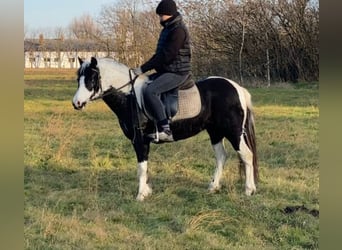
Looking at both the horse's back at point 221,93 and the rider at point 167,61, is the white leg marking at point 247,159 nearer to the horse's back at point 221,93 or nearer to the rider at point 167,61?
the horse's back at point 221,93

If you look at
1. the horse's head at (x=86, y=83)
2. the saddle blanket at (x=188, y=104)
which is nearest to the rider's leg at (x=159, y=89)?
the saddle blanket at (x=188, y=104)

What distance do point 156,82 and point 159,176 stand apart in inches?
58.2

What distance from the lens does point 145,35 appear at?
Result: 17312mm

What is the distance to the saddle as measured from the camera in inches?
190

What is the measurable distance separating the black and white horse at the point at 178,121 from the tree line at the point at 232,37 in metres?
12.4

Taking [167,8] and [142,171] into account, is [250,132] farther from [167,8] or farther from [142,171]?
[167,8]

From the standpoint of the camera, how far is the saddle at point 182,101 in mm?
4828

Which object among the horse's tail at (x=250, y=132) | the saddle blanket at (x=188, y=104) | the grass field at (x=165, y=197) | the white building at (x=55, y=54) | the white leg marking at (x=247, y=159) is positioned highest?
the white building at (x=55, y=54)

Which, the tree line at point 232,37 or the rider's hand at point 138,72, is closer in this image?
the rider's hand at point 138,72

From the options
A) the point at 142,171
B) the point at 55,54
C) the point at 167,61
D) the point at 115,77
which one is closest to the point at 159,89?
the point at 167,61

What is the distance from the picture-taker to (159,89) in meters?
4.71

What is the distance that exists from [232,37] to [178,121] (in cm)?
1546
